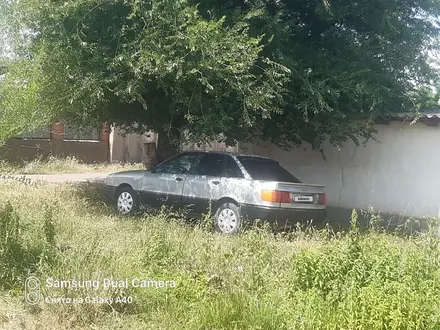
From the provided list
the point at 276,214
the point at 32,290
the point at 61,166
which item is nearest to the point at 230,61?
the point at 276,214

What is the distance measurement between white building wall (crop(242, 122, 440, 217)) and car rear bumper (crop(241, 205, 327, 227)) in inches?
152

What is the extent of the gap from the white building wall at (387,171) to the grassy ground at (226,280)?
5268 mm

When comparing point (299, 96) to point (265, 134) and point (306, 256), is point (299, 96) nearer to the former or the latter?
point (265, 134)

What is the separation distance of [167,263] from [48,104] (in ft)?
15.9

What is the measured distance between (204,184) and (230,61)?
2.58 metres

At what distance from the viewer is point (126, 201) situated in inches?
412

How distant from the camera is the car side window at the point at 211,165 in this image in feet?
31.1

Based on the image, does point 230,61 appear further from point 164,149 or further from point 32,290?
point 164,149

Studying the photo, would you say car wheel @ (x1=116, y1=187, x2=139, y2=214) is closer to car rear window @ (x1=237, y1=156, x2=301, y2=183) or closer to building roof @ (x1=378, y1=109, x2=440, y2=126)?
car rear window @ (x1=237, y1=156, x2=301, y2=183)

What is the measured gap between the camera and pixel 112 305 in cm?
448

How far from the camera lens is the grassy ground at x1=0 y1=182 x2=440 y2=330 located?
416 centimetres

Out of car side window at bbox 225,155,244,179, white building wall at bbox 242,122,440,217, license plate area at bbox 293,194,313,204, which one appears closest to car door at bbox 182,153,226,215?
car side window at bbox 225,155,244,179

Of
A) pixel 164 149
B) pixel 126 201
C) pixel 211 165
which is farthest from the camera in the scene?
pixel 164 149

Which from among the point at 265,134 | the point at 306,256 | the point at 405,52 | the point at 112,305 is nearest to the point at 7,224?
the point at 112,305
